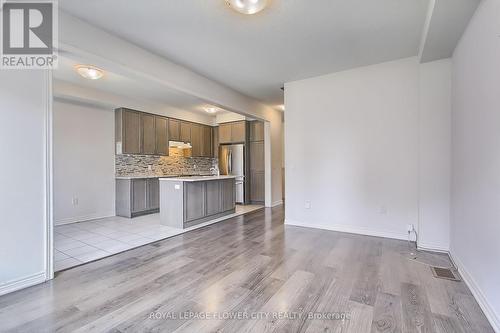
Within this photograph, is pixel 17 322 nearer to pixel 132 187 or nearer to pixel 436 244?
pixel 132 187

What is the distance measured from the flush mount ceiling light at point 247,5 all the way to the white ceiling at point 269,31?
0.42 feet

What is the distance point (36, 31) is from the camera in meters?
2.29

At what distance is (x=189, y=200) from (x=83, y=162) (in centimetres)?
250

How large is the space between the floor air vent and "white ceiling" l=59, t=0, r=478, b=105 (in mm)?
2508

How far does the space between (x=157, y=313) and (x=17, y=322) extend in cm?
97

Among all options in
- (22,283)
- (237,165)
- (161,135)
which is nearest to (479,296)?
(22,283)

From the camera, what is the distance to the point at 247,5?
7.25ft

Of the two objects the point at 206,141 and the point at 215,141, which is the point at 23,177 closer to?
the point at 206,141

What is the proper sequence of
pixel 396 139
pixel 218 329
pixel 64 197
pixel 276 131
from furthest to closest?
pixel 276 131 → pixel 64 197 → pixel 396 139 → pixel 218 329

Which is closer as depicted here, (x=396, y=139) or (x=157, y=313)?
(x=157, y=313)

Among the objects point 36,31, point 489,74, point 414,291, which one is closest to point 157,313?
point 414,291

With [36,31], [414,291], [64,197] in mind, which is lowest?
[414,291]

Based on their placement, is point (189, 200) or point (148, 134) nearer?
point (189, 200)

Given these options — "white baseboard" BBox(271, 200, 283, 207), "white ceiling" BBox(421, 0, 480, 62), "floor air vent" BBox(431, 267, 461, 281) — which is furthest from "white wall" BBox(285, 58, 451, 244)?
"white baseboard" BBox(271, 200, 283, 207)
